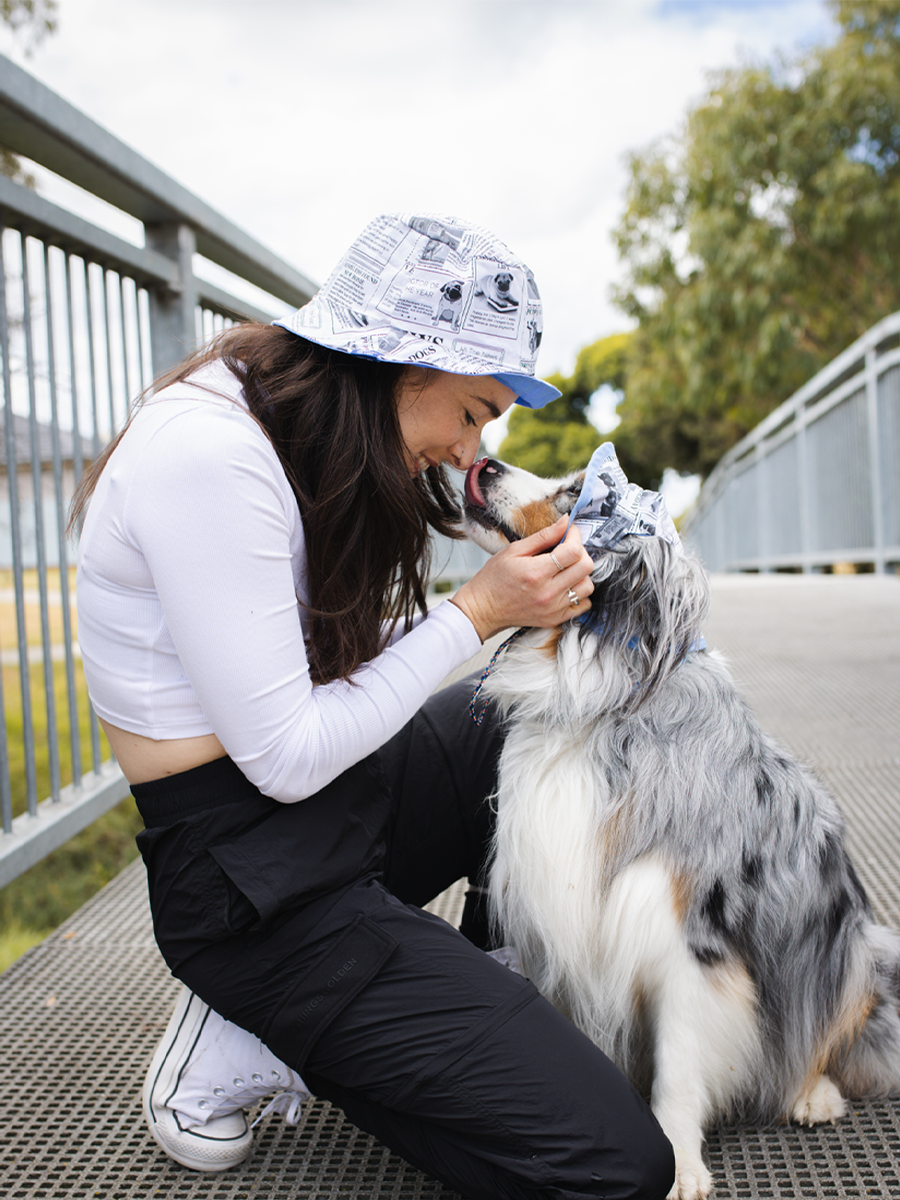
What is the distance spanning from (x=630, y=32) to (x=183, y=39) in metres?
7.20

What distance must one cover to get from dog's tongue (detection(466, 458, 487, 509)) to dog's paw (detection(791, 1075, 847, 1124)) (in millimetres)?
1229

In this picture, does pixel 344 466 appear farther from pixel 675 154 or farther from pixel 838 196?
pixel 675 154

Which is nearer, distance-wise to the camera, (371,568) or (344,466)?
(344,466)

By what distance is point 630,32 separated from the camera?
11164 mm

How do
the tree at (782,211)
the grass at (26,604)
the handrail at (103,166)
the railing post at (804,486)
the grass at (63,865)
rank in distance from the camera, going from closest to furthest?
the handrail at (103,166) < the grass at (26,604) < the grass at (63,865) < the railing post at (804,486) < the tree at (782,211)

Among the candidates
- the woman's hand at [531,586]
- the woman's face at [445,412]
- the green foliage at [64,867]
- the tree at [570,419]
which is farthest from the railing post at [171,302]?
the tree at [570,419]

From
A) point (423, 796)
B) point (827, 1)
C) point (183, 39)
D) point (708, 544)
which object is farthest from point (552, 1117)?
point (708, 544)

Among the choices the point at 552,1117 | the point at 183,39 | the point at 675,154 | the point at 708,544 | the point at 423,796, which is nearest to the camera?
the point at 552,1117

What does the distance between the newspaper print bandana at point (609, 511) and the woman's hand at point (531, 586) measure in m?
0.07

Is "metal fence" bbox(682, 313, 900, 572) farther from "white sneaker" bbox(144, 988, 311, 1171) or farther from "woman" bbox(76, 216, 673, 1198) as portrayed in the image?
"white sneaker" bbox(144, 988, 311, 1171)

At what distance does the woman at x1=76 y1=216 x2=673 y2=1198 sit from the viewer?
1.32 m

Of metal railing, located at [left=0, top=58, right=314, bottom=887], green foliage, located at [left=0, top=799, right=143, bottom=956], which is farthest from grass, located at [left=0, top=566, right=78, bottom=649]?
green foliage, located at [left=0, top=799, right=143, bottom=956]

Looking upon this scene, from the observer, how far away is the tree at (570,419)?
40.5 m

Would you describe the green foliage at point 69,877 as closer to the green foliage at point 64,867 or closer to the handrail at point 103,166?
the green foliage at point 64,867
